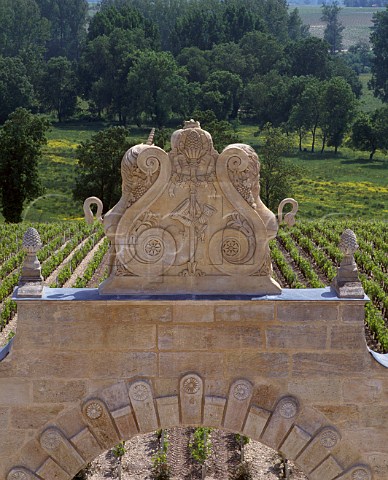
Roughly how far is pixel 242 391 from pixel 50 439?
1.87m

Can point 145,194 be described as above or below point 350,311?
above

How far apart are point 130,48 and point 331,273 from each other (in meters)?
72.6

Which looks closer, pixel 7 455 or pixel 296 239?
pixel 7 455

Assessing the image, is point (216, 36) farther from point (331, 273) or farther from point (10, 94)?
point (331, 273)

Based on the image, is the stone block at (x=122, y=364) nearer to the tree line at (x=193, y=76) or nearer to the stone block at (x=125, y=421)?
the stone block at (x=125, y=421)

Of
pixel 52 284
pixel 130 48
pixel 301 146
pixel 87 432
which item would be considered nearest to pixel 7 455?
pixel 87 432

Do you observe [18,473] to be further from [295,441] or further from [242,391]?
[295,441]

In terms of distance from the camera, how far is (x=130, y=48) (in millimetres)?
94688

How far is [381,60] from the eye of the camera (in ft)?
348

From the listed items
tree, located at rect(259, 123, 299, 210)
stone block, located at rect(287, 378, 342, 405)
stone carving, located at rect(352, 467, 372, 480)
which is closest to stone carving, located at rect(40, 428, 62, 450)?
stone block, located at rect(287, 378, 342, 405)

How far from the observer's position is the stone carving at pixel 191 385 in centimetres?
819

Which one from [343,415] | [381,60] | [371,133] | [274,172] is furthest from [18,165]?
[381,60]

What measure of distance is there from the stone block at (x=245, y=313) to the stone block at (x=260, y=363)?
1.08 feet

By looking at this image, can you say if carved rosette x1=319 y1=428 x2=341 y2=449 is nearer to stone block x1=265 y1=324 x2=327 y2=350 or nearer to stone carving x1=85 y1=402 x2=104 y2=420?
stone block x1=265 y1=324 x2=327 y2=350
